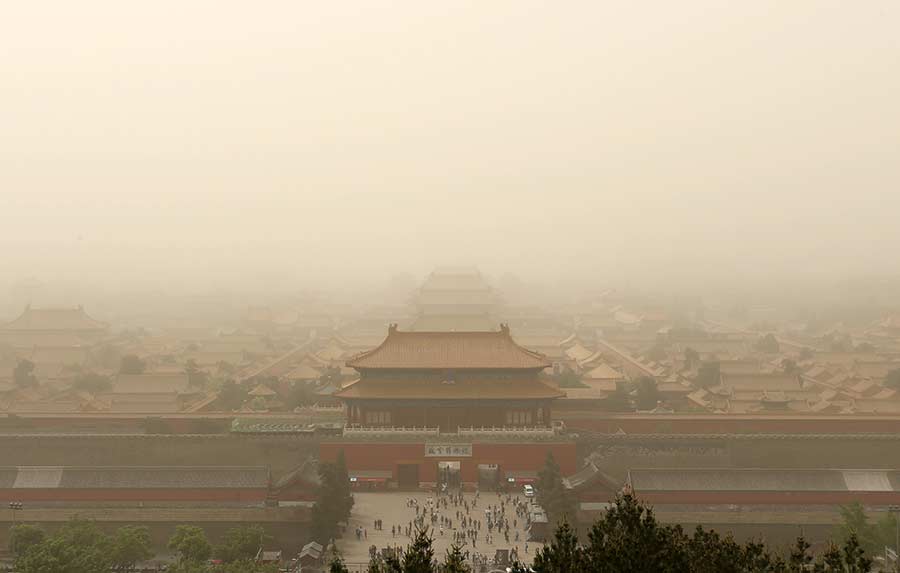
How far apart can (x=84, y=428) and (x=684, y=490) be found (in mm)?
24068

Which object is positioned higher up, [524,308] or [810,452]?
[524,308]

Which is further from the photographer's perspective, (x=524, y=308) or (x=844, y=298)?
(x=844, y=298)

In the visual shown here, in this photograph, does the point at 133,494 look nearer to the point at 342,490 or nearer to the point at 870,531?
the point at 342,490

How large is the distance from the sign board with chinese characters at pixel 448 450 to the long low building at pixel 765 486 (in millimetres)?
6695

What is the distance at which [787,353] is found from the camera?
214ft

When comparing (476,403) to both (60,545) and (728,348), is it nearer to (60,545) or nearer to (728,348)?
(60,545)

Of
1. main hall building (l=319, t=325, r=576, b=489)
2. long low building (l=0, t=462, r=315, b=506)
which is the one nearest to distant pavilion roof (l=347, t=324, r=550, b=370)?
main hall building (l=319, t=325, r=576, b=489)

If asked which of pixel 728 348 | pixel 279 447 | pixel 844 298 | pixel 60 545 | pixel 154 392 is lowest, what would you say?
pixel 60 545

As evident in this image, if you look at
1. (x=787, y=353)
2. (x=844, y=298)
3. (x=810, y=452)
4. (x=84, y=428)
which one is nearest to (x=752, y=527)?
(x=810, y=452)

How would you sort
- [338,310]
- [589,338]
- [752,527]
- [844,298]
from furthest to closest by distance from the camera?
1. [844,298]
2. [338,310]
3. [589,338]
4. [752,527]

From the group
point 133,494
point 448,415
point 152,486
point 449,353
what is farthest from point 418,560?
point 449,353

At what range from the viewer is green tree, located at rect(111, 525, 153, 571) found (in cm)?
2292

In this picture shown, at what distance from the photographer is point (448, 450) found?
1292 inches

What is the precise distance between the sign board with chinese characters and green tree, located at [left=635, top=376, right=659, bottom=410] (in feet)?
35.5
